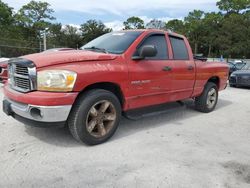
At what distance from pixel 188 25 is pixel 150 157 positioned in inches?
2753

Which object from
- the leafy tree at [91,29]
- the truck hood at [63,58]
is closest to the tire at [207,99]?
the truck hood at [63,58]

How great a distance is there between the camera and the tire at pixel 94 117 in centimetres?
407

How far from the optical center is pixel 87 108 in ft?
13.5

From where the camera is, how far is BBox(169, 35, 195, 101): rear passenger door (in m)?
5.64

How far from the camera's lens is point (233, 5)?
71.8 m

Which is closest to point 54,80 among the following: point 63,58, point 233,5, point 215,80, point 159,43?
point 63,58

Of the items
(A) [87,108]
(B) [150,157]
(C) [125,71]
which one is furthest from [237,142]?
(A) [87,108]

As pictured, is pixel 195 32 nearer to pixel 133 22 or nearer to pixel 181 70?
pixel 133 22

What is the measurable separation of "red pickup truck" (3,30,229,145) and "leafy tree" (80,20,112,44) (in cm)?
4680

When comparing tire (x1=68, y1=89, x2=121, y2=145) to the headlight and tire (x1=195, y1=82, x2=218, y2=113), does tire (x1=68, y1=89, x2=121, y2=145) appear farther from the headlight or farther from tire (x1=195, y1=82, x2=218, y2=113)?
tire (x1=195, y1=82, x2=218, y2=113)

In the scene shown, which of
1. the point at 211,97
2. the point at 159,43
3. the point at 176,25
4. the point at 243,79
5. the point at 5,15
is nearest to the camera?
the point at 159,43

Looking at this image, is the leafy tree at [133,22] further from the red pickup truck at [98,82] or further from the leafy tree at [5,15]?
the red pickup truck at [98,82]

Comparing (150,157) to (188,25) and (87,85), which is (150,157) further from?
(188,25)

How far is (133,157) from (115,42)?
7.15 feet
